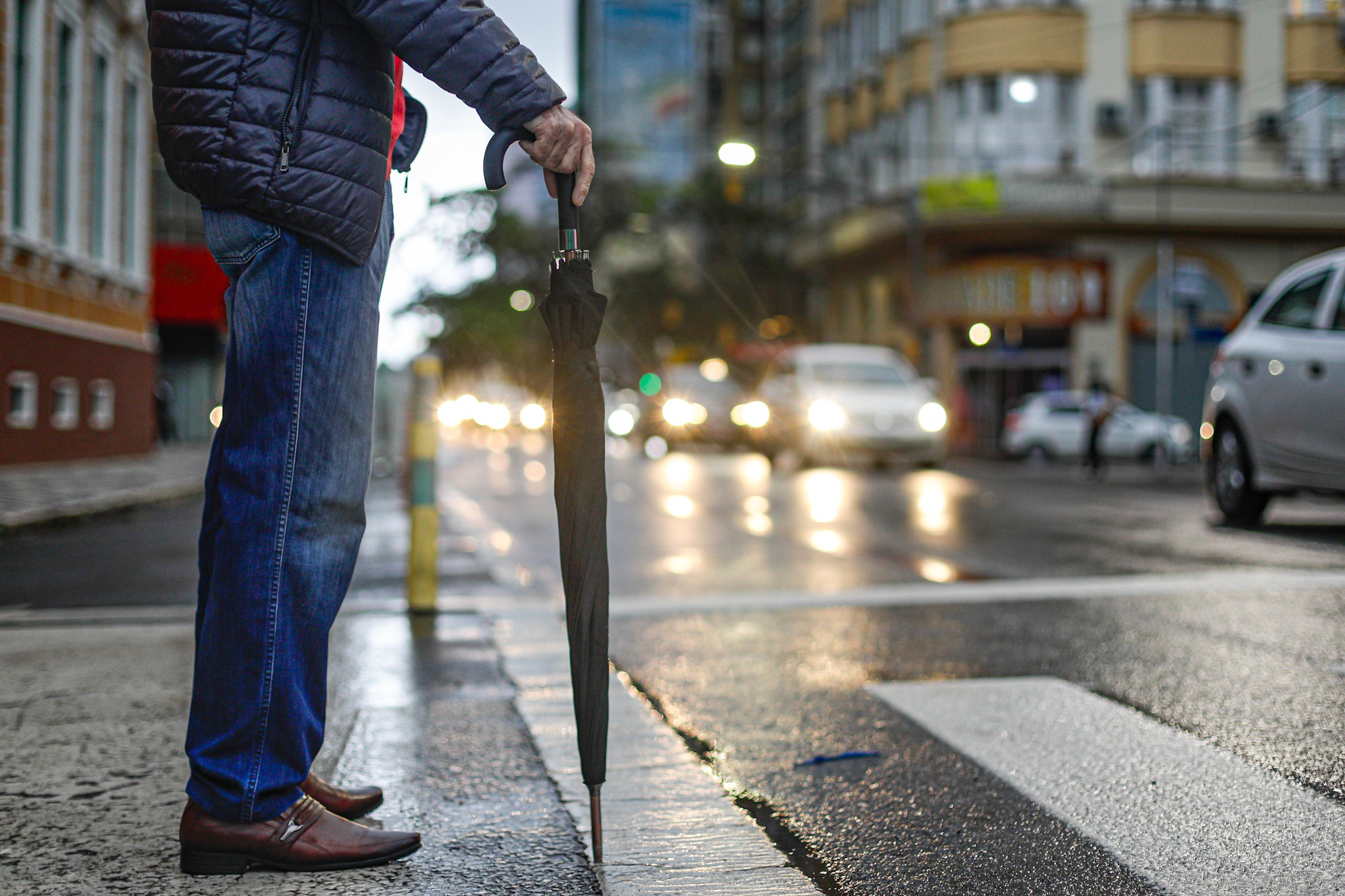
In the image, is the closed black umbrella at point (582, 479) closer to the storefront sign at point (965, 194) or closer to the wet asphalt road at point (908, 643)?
the wet asphalt road at point (908, 643)

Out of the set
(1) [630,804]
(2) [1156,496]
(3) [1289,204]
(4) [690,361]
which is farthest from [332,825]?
(4) [690,361]

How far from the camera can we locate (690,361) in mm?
50938

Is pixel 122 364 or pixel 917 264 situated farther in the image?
pixel 917 264

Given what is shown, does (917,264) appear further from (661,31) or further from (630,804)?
(661,31)

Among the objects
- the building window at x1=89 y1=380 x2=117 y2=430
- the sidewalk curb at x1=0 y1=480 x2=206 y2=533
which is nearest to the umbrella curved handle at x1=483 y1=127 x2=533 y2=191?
the sidewalk curb at x1=0 y1=480 x2=206 y2=533

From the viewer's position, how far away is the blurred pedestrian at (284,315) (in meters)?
2.39

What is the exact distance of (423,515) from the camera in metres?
5.72

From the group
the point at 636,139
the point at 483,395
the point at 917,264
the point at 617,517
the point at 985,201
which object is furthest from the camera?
the point at 483,395

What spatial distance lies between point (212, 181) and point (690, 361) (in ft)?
159

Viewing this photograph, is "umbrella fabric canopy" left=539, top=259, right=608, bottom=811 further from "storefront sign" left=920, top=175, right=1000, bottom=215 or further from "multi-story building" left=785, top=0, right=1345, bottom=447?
"storefront sign" left=920, top=175, right=1000, bottom=215

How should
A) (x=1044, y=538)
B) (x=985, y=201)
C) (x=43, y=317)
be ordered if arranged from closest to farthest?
1. (x=1044, y=538)
2. (x=43, y=317)
3. (x=985, y=201)

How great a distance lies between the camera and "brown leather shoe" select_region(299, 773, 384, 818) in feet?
8.66

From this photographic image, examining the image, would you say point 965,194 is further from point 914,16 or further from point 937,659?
point 937,659

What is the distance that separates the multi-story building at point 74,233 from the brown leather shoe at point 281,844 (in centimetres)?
1550
